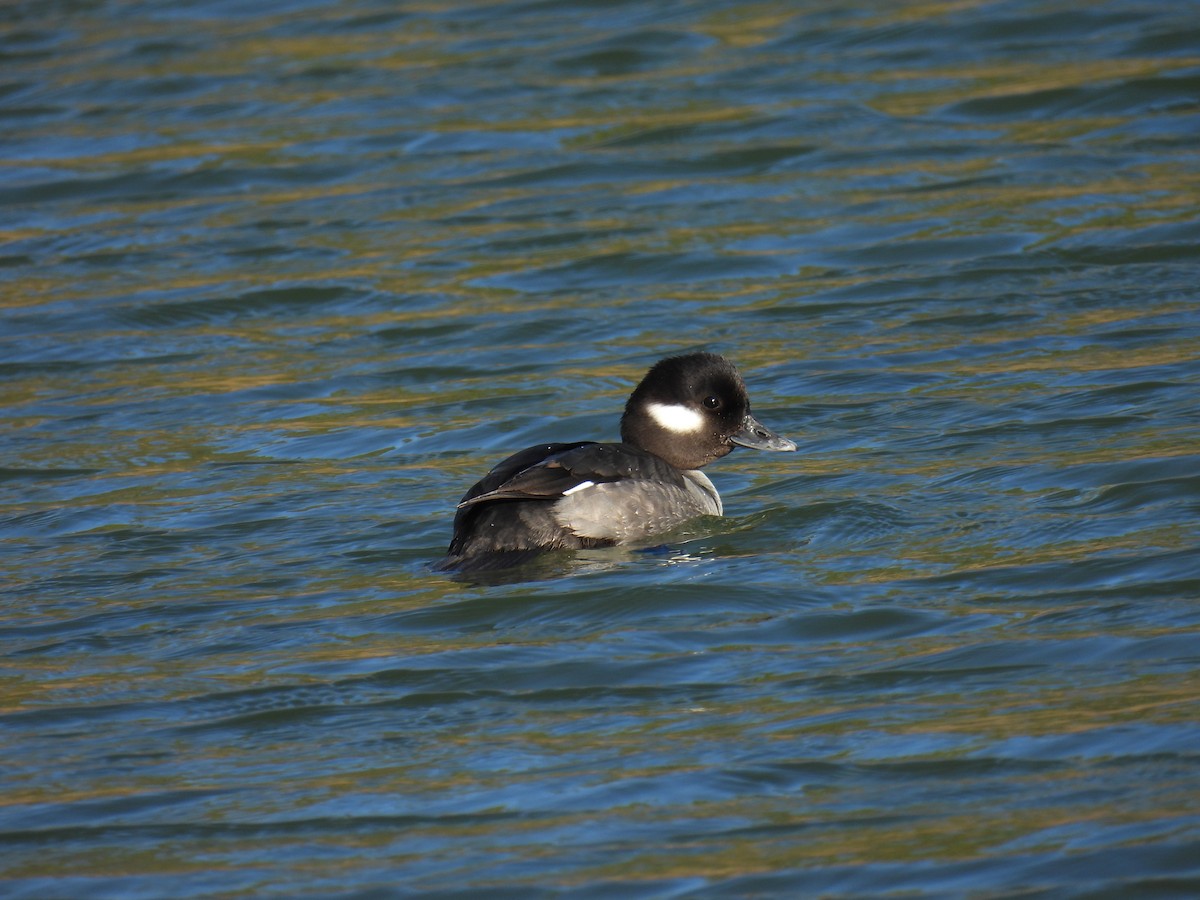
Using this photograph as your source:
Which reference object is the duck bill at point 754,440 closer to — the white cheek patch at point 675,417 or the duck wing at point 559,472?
the white cheek patch at point 675,417

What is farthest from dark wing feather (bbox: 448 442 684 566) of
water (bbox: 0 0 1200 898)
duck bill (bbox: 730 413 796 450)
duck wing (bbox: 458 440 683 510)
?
duck bill (bbox: 730 413 796 450)

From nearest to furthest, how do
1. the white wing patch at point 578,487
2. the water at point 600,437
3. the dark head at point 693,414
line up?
the water at point 600,437
the white wing patch at point 578,487
the dark head at point 693,414

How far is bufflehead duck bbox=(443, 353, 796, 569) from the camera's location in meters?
7.29

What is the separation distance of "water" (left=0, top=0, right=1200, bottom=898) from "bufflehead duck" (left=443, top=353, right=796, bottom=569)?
200mm

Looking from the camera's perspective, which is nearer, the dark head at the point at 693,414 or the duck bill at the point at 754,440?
the dark head at the point at 693,414

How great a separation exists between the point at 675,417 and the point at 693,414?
79mm

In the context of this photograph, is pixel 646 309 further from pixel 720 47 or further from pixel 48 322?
pixel 720 47

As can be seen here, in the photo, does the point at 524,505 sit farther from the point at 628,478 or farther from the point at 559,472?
the point at 628,478

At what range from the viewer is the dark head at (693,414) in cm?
813

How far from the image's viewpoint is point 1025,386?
9328 millimetres

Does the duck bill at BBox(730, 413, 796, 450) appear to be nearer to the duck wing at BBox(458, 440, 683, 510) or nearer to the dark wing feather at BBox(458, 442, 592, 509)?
the duck wing at BBox(458, 440, 683, 510)

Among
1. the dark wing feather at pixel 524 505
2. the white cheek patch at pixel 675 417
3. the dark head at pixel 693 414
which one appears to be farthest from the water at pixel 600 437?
the white cheek patch at pixel 675 417

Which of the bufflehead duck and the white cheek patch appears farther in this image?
the white cheek patch

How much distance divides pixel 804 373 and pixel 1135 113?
5.00m
